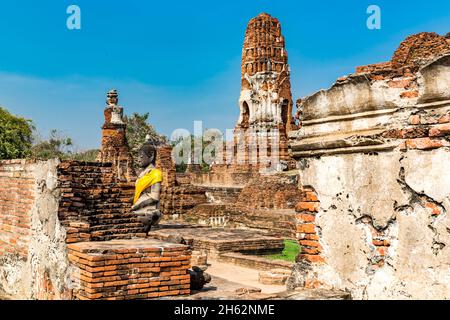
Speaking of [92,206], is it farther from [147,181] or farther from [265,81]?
[265,81]

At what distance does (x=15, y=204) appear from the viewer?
252 inches

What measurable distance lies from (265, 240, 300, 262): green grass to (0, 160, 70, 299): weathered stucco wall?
4706mm

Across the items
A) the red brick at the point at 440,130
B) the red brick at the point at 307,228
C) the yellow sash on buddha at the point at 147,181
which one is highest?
the red brick at the point at 440,130

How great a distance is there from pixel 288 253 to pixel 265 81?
14.1 meters

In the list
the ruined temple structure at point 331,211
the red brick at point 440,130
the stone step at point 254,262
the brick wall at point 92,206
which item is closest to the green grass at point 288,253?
the stone step at point 254,262

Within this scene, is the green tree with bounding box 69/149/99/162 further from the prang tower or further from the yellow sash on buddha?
the yellow sash on buddha

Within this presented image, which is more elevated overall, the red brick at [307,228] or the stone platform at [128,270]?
the red brick at [307,228]

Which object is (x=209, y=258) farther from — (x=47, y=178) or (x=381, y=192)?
(x=381, y=192)

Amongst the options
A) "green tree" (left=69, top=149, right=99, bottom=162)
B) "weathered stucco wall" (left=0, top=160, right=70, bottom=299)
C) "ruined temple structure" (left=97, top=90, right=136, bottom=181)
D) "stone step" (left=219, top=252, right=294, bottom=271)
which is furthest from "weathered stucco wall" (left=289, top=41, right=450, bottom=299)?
"green tree" (left=69, top=149, right=99, bottom=162)

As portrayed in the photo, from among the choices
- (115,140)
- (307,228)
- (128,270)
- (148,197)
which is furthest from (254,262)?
(115,140)

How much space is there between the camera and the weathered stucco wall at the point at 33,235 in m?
5.27

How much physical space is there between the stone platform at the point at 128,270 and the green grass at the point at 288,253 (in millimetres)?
4708

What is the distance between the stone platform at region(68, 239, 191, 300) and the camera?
4434 millimetres

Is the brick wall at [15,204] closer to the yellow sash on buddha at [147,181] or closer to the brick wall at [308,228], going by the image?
the yellow sash on buddha at [147,181]
